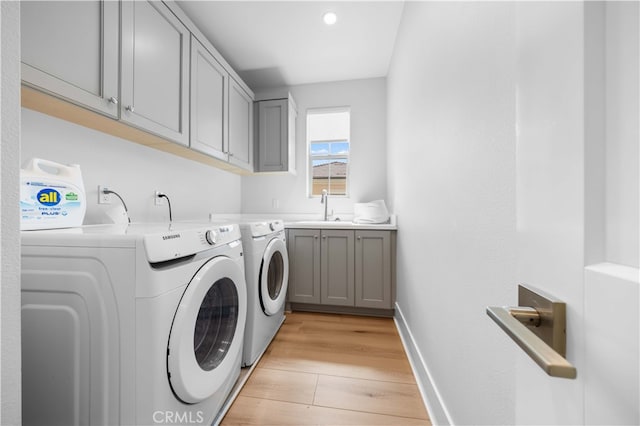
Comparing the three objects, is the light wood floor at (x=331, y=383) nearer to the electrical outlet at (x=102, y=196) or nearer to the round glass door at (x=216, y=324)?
A: the round glass door at (x=216, y=324)

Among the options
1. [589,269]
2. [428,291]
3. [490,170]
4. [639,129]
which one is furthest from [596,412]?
[428,291]

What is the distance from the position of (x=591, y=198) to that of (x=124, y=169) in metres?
2.05

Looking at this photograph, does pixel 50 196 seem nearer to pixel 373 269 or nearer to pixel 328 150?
pixel 373 269

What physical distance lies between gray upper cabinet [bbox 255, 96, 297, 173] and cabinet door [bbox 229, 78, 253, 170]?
108 mm

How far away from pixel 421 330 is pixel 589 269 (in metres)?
1.34

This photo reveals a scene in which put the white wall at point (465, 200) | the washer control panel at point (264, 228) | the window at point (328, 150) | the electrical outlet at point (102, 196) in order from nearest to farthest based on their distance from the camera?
the white wall at point (465, 200)
the electrical outlet at point (102, 196)
the washer control panel at point (264, 228)
the window at point (328, 150)

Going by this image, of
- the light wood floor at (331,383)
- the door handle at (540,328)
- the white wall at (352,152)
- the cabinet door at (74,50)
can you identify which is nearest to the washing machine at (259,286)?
the light wood floor at (331,383)

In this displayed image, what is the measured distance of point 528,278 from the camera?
13.6 inches

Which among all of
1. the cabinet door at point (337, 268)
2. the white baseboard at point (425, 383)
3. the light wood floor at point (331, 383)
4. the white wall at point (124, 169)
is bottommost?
the light wood floor at point (331, 383)

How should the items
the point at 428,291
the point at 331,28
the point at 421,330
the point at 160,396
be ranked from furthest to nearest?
the point at 331,28 < the point at 421,330 < the point at 428,291 < the point at 160,396

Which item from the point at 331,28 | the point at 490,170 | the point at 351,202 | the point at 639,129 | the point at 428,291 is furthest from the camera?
the point at 351,202

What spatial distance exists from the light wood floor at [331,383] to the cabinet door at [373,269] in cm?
29

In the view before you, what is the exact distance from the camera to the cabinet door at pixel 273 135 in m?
2.76

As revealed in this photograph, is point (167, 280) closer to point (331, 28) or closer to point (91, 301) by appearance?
point (91, 301)
